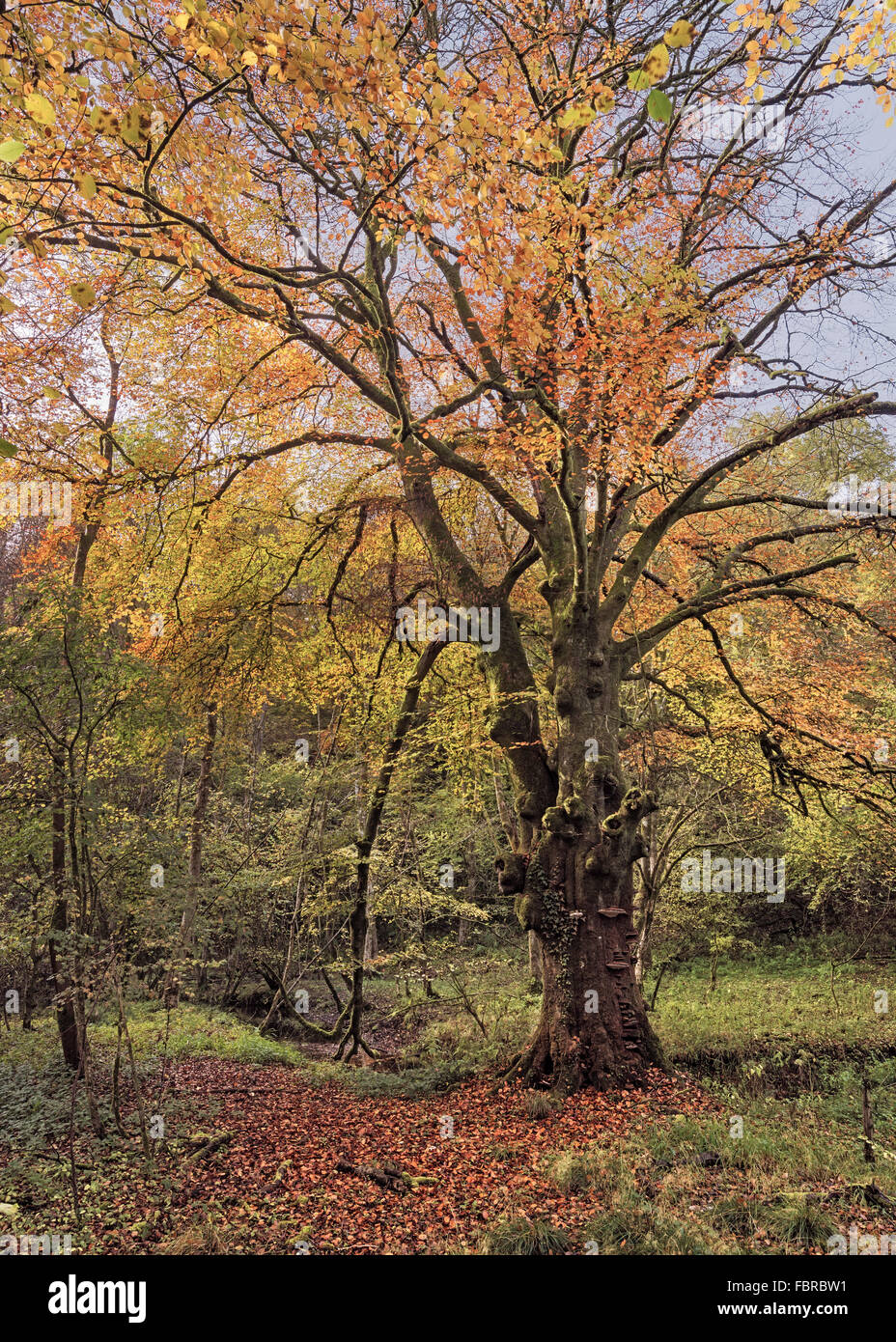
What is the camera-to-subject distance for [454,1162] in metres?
5.71

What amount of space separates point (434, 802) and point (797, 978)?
9450mm

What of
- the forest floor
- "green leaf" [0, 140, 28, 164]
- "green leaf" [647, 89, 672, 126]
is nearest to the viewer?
"green leaf" [0, 140, 28, 164]

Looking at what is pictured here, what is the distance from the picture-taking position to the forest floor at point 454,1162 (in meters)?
4.39

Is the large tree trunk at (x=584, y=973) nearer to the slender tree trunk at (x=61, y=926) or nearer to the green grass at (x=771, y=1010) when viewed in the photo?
the green grass at (x=771, y=1010)

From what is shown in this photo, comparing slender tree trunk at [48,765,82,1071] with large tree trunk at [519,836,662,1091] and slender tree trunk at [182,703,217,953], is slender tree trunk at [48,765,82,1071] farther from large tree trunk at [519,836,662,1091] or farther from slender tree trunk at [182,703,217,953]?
large tree trunk at [519,836,662,1091]

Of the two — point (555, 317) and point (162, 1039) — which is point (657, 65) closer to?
point (555, 317)

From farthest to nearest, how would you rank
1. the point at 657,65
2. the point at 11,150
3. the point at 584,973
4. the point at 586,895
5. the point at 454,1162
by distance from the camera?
the point at 586,895 < the point at 584,973 < the point at 454,1162 < the point at 657,65 < the point at 11,150

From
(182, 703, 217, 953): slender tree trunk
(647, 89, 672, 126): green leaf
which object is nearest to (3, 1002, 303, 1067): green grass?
(182, 703, 217, 953): slender tree trunk

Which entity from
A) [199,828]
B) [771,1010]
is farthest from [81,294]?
[771,1010]

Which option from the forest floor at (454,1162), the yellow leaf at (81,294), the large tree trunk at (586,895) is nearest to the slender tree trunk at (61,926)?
the forest floor at (454,1162)

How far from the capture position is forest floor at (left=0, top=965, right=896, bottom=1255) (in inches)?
173

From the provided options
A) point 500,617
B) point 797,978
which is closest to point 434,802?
point 500,617

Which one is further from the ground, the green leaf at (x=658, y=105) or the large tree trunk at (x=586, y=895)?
the green leaf at (x=658, y=105)
